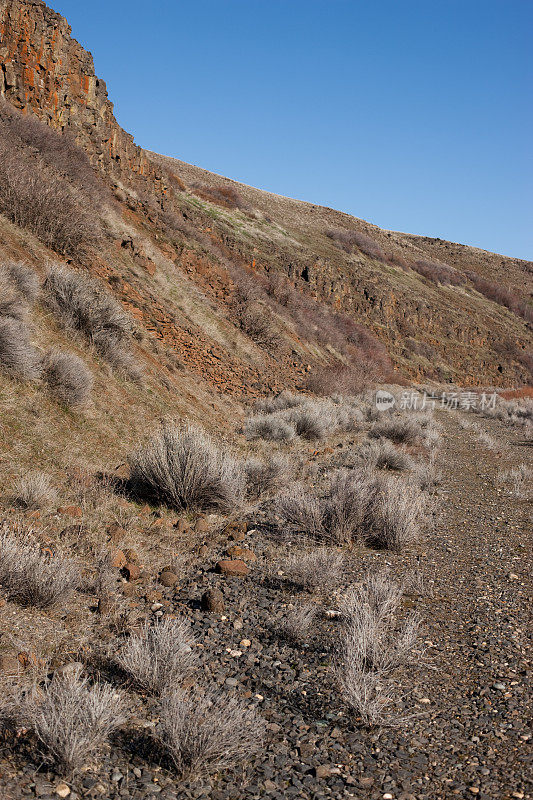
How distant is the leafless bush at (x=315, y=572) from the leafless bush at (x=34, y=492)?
2.44 meters

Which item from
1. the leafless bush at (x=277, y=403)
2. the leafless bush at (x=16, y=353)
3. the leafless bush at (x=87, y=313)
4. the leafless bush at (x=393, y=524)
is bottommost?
the leafless bush at (x=393, y=524)

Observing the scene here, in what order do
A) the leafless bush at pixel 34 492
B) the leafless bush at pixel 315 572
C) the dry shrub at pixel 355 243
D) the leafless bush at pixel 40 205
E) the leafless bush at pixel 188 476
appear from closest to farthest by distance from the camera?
the leafless bush at pixel 315 572 → the leafless bush at pixel 34 492 → the leafless bush at pixel 188 476 → the leafless bush at pixel 40 205 → the dry shrub at pixel 355 243

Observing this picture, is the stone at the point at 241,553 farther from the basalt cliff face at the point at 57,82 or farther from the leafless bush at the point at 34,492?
the basalt cliff face at the point at 57,82

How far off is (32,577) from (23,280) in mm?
6179

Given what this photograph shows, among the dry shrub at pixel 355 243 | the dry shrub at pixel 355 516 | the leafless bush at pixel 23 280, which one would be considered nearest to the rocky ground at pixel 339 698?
the dry shrub at pixel 355 516

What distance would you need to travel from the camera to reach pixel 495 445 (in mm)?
13594

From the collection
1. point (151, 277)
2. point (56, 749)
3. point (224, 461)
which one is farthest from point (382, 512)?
point (151, 277)

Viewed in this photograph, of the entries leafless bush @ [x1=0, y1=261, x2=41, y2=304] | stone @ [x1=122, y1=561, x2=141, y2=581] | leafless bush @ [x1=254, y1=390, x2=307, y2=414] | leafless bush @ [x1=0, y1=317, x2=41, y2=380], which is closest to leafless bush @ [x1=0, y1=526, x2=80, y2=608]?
stone @ [x1=122, y1=561, x2=141, y2=581]

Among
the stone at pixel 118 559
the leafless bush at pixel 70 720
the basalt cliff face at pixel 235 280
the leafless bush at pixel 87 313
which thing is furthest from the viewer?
the basalt cliff face at pixel 235 280

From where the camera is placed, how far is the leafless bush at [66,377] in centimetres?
716

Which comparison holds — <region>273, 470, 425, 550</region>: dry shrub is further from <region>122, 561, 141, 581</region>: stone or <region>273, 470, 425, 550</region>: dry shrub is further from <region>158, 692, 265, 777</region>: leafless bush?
<region>158, 692, 265, 777</region>: leafless bush

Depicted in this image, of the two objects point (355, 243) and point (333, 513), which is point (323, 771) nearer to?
point (333, 513)

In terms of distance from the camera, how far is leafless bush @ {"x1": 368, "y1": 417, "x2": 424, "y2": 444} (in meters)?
12.5

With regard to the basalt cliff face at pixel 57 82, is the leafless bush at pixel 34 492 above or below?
below
